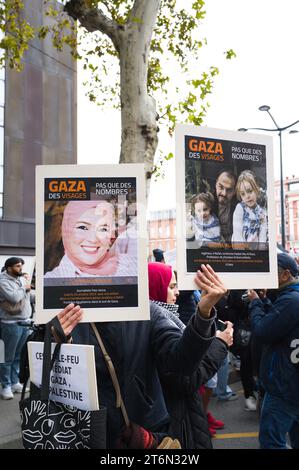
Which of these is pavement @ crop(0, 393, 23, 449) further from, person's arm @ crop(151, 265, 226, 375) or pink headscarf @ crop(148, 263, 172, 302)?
person's arm @ crop(151, 265, 226, 375)

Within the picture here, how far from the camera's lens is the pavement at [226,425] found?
496 centimetres

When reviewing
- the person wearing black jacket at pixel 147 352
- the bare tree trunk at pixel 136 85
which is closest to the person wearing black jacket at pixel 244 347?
the bare tree trunk at pixel 136 85

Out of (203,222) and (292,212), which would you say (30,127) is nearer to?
(203,222)

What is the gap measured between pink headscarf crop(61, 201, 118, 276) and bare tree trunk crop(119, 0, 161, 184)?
4.66m

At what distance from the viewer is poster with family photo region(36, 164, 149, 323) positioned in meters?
2.03

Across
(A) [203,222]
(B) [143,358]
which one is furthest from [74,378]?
(A) [203,222]

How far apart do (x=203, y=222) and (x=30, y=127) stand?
57.5 ft

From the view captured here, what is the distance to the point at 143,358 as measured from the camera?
7.02 ft

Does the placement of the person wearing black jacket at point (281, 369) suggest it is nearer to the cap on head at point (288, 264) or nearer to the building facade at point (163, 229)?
the cap on head at point (288, 264)

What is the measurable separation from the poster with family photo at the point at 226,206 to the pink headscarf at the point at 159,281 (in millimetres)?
1064

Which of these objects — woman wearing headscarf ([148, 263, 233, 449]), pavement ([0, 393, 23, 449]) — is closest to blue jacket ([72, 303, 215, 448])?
Answer: woman wearing headscarf ([148, 263, 233, 449])
